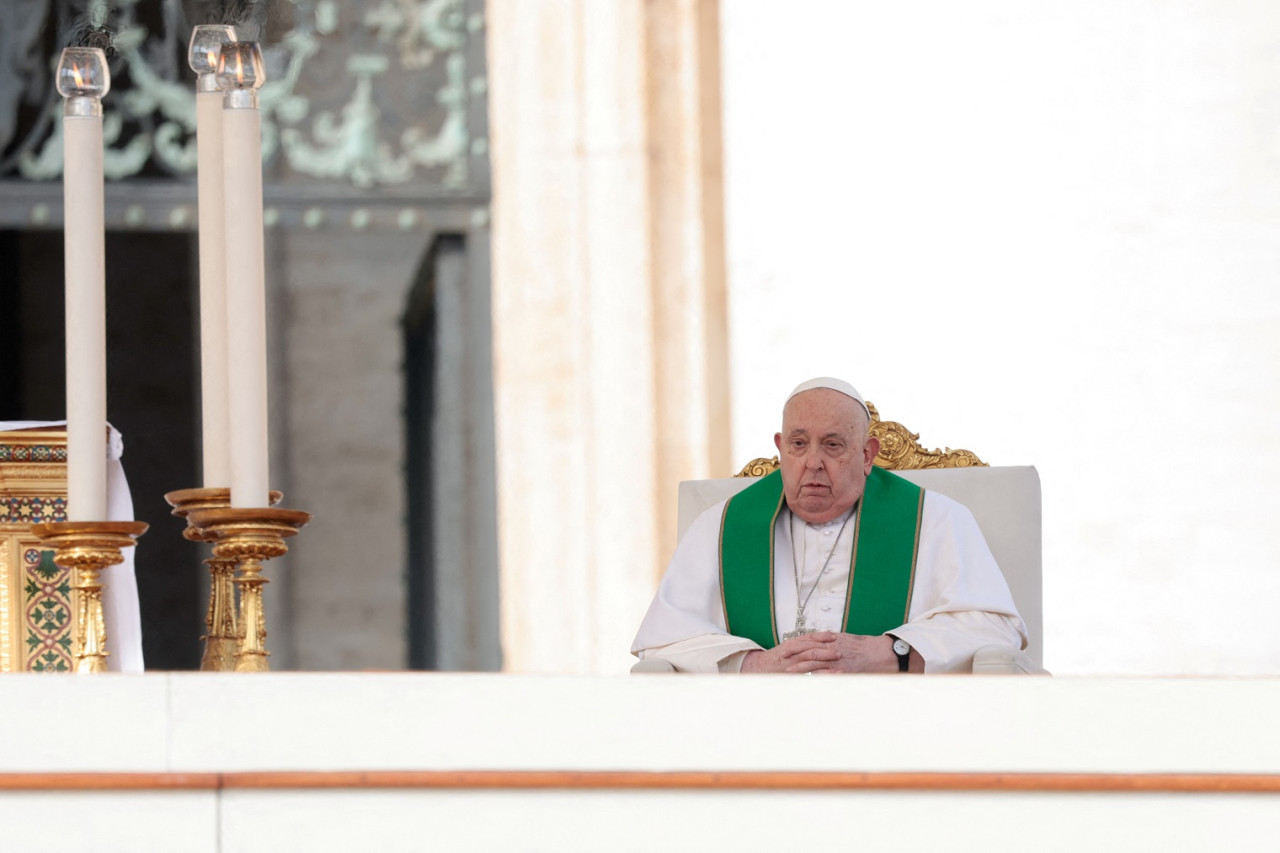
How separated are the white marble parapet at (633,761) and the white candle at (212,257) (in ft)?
2.43

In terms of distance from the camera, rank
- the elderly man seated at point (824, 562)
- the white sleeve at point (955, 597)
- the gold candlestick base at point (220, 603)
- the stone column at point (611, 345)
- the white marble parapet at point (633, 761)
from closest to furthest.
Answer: the white marble parapet at point (633, 761) → the gold candlestick base at point (220, 603) → the white sleeve at point (955, 597) → the elderly man seated at point (824, 562) → the stone column at point (611, 345)

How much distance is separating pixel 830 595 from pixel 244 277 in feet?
5.28

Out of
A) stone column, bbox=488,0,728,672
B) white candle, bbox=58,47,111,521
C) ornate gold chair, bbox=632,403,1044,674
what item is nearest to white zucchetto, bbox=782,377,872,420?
ornate gold chair, bbox=632,403,1044,674

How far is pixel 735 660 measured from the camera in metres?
3.26

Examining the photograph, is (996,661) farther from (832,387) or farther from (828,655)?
(832,387)

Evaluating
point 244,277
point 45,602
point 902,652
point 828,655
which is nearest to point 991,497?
point 902,652

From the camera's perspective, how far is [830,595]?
11.6 feet

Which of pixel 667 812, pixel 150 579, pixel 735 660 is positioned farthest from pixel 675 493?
pixel 667 812

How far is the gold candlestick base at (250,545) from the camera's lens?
218 cm

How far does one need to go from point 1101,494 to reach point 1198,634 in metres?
0.42

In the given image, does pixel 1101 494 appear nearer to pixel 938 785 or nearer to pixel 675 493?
pixel 675 493

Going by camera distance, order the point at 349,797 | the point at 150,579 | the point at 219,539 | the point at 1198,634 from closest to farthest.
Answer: the point at 349,797, the point at 219,539, the point at 1198,634, the point at 150,579

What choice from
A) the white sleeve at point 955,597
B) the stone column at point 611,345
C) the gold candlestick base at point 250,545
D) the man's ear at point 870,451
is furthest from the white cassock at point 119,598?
the stone column at point 611,345

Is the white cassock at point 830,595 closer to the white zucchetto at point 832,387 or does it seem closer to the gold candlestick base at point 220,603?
the white zucchetto at point 832,387
